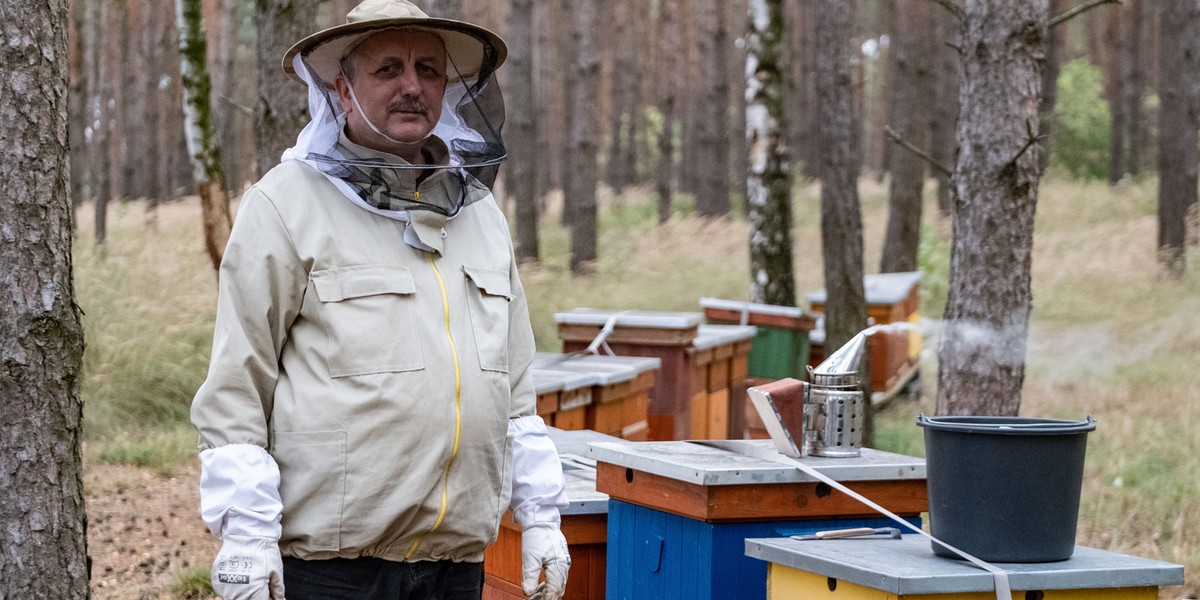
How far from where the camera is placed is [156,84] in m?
27.4

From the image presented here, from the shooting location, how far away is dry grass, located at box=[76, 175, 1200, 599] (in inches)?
292

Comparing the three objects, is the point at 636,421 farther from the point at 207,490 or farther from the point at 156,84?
the point at 156,84

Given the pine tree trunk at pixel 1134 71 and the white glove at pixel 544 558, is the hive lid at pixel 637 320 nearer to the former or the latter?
the white glove at pixel 544 558

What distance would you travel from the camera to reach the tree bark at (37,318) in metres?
3.32

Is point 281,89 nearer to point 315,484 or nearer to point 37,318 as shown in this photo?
point 37,318

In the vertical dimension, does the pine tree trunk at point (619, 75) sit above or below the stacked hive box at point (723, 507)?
above

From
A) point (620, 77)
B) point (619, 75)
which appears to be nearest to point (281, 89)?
point (619, 75)

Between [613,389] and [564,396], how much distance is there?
0.56m

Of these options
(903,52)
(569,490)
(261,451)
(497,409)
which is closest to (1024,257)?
(569,490)

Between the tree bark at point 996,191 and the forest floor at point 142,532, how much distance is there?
3676 mm

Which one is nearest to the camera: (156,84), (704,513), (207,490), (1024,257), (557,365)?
(207,490)

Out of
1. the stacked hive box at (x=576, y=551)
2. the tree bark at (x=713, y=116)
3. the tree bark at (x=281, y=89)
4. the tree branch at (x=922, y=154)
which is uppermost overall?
the tree bark at (x=713, y=116)

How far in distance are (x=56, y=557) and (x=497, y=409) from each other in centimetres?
162

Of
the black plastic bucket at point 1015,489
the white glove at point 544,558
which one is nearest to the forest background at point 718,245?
the black plastic bucket at point 1015,489
